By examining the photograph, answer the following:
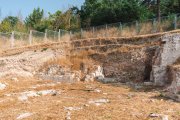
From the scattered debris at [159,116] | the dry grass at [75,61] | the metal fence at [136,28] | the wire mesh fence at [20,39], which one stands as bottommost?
the scattered debris at [159,116]

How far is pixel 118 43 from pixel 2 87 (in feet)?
26.5

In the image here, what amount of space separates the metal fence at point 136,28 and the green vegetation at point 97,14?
1.74 m

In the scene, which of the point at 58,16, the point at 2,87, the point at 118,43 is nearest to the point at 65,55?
the point at 118,43

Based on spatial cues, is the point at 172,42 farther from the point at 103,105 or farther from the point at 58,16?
the point at 58,16

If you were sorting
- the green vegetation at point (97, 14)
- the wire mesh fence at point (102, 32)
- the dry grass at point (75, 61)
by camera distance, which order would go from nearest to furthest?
the dry grass at point (75, 61) < the wire mesh fence at point (102, 32) < the green vegetation at point (97, 14)

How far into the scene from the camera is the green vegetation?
34.3 m

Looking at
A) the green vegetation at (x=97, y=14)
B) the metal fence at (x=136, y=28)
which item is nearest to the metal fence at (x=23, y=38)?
the metal fence at (x=136, y=28)

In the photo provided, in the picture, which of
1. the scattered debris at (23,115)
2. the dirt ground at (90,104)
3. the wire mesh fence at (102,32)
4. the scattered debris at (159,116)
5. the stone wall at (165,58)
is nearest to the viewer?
the scattered debris at (159,116)

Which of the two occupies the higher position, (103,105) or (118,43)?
(118,43)

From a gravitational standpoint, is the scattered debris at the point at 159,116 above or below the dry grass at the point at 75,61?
below

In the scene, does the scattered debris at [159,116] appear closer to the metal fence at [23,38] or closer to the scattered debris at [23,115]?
the scattered debris at [23,115]

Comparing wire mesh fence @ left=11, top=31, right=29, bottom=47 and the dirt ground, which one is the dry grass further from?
wire mesh fence @ left=11, top=31, right=29, bottom=47

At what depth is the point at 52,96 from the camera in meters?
17.1

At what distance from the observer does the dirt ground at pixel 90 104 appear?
12.9 metres
